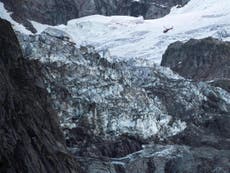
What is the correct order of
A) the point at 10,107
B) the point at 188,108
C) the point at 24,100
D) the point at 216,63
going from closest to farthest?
1. the point at 10,107
2. the point at 24,100
3. the point at 188,108
4. the point at 216,63

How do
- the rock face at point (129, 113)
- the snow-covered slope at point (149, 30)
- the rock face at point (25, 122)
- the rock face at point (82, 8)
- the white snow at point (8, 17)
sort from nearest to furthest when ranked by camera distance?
the rock face at point (25, 122), the rock face at point (129, 113), the white snow at point (8, 17), the snow-covered slope at point (149, 30), the rock face at point (82, 8)

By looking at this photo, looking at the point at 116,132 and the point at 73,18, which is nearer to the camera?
the point at 116,132

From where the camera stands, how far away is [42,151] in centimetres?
4538

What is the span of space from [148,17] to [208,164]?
84.8 metres

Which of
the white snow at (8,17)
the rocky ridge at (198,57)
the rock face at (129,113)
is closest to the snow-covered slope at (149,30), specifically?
the rocky ridge at (198,57)

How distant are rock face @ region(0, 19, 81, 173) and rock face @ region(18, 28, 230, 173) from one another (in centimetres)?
399

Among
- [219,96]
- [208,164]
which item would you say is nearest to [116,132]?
[208,164]

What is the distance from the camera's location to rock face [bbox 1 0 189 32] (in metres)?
128

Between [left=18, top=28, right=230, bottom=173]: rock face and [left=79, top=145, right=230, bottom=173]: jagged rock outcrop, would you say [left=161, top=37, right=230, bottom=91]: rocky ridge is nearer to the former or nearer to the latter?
[left=18, top=28, right=230, bottom=173]: rock face

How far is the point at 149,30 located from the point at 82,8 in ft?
67.4

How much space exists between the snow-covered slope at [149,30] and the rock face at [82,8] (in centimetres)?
307

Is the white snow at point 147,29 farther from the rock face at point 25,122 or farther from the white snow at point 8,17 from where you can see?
the rock face at point 25,122

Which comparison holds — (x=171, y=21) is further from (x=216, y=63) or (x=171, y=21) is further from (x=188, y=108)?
(x=188, y=108)

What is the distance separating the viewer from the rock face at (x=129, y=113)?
5609 cm
